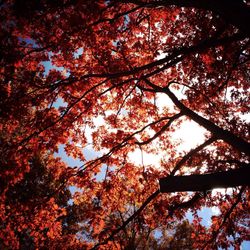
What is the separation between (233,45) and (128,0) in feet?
15.6

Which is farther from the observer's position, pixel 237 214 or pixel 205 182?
pixel 237 214

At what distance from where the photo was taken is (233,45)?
932cm

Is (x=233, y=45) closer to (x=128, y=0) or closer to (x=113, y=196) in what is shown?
(x=128, y=0)

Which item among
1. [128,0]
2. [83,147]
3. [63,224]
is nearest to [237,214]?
[83,147]

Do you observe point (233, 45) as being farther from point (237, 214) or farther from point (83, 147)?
point (83, 147)

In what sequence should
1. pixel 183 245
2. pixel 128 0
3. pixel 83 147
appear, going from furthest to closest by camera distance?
1. pixel 183 245
2. pixel 83 147
3. pixel 128 0

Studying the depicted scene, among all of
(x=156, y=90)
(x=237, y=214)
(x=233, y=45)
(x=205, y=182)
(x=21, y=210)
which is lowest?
(x=205, y=182)

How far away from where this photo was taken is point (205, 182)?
12.4ft

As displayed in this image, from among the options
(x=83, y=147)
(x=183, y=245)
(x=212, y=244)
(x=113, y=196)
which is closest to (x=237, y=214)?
(x=212, y=244)

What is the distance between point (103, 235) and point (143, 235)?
19.9 metres

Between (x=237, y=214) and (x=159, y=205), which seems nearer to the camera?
(x=159, y=205)

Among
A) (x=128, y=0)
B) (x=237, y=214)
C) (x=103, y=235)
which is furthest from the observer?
(x=237, y=214)

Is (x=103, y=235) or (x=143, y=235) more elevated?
(x=143, y=235)

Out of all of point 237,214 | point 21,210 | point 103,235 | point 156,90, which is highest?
point 156,90
